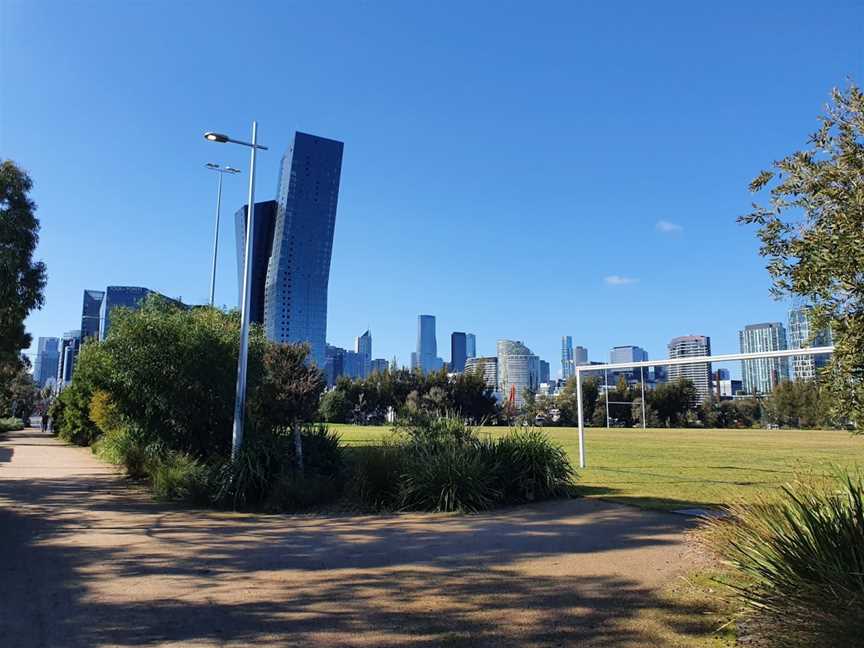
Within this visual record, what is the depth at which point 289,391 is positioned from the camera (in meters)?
15.0

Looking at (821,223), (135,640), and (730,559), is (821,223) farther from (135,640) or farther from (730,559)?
(135,640)

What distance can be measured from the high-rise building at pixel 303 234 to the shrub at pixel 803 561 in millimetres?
34073

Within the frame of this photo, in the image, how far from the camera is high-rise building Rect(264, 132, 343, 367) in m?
44.2

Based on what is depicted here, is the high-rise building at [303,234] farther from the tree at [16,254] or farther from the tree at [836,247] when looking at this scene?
the tree at [836,247]

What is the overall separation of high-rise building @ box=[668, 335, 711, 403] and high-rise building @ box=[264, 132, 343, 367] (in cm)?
5208

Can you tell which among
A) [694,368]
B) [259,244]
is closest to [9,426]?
[259,244]

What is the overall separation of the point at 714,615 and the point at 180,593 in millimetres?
5061

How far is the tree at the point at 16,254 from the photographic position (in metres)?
12.8

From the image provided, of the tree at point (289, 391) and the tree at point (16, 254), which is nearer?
the tree at point (16, 254)

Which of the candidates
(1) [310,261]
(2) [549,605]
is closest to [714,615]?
(2) [549,605]

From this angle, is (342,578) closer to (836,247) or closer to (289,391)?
(836,247)

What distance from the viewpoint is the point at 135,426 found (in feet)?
56.2

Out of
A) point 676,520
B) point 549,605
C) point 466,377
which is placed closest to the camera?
point 549,605

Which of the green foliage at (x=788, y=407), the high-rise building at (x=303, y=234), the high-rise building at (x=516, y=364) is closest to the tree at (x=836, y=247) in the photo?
the high-rise building at (x=303, y=234)
